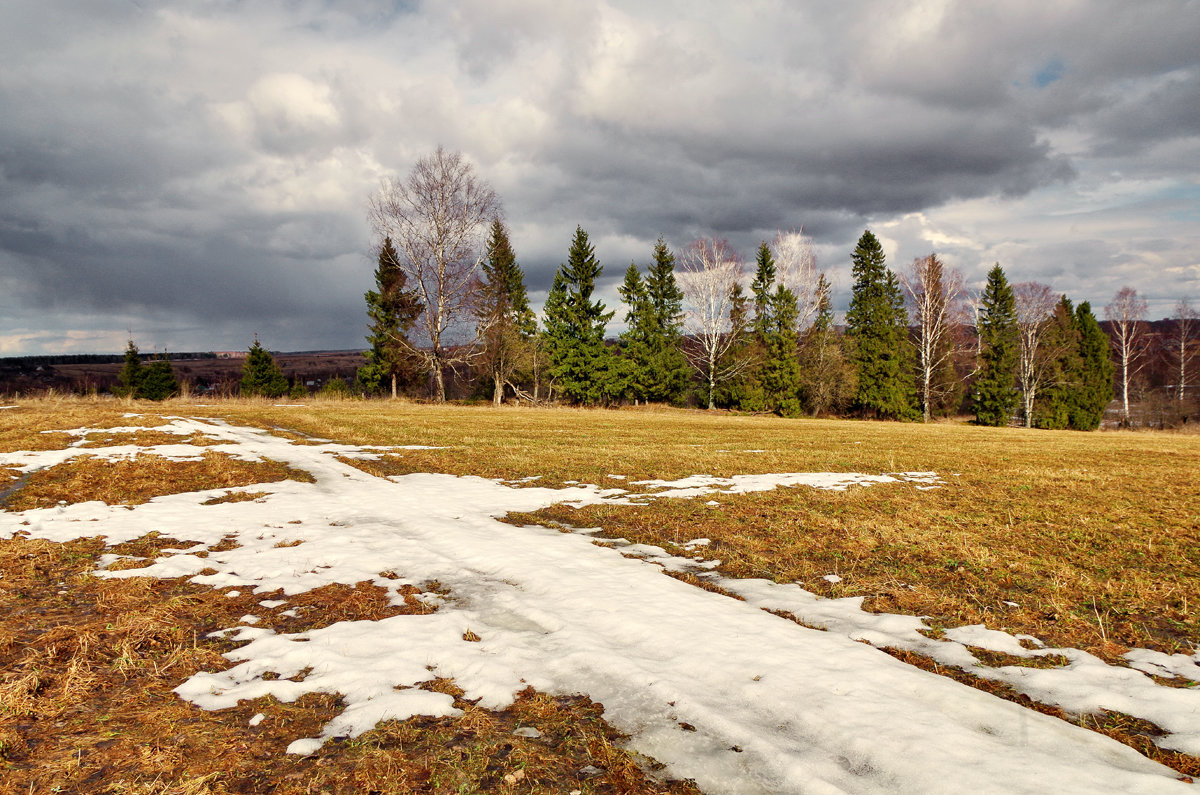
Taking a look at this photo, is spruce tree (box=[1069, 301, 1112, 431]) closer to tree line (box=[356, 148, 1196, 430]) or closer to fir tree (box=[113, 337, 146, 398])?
tree line (box=[356, 148, 1196, 430])

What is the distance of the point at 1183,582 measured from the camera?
5137 mm

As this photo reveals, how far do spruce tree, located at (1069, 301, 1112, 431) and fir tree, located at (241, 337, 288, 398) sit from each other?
65.5m

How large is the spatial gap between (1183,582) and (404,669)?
21.9ft

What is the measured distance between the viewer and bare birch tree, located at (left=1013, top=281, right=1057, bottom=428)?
4294 cm

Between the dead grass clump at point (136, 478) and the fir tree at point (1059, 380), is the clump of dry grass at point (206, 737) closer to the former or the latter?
the dead grass clump at point (136, 478)

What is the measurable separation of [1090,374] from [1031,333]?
759 cm

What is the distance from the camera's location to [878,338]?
146ft

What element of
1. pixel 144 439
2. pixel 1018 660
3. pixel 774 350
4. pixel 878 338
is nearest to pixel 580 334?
pixel 774 350

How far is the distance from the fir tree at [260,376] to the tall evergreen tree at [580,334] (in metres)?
25.7

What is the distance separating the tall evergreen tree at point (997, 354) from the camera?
140 feet

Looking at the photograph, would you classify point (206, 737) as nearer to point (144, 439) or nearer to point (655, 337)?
point (144, 439)

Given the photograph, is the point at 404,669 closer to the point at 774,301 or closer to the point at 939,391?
Answer: the point at 774,301

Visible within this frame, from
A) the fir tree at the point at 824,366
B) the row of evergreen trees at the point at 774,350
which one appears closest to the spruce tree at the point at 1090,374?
the row of evergreen trees at the point at 774,350

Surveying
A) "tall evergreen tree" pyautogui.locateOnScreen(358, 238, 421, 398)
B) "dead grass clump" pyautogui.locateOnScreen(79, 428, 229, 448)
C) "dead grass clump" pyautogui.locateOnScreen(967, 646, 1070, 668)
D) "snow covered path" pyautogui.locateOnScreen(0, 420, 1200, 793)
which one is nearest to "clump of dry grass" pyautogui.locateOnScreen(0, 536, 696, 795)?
"snow covered path" pyautogui.locateOnScreen(0, 420, 1200, 793)
